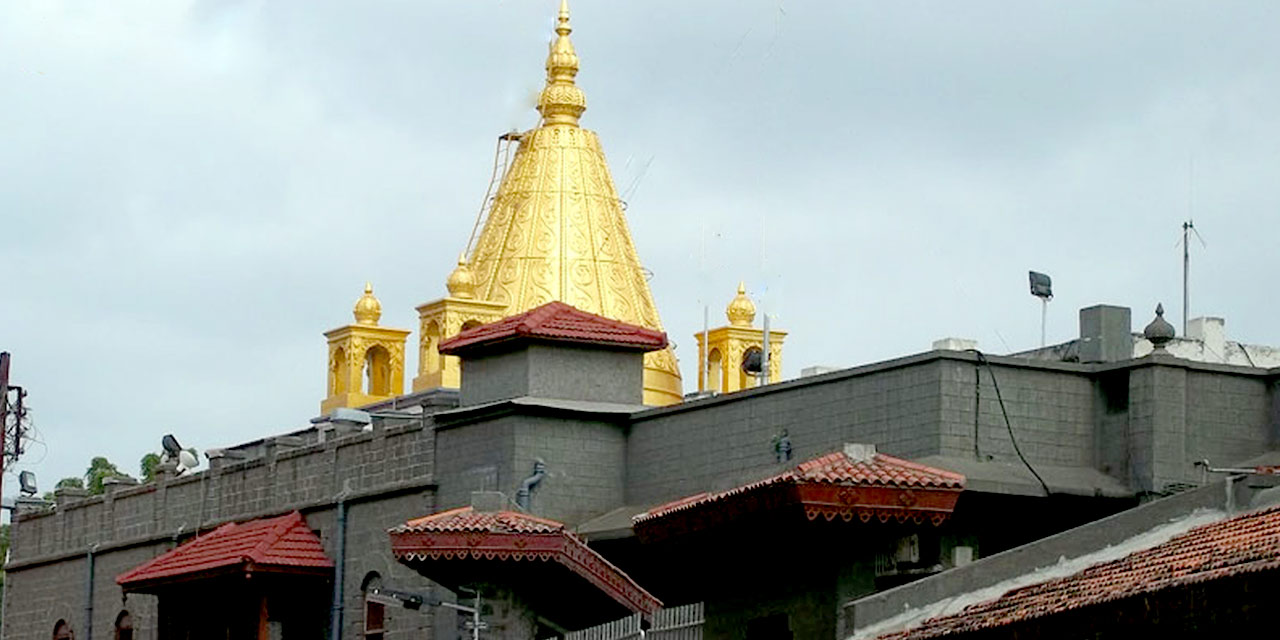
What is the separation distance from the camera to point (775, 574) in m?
32.2

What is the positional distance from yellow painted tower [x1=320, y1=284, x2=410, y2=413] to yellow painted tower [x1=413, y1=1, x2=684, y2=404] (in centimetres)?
258

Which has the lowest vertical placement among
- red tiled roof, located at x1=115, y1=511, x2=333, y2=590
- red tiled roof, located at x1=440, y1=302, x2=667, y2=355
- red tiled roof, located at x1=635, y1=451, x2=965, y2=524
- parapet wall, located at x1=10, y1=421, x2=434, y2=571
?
red tiled roof, located at x1=635, y1=451, x2=965, y2=524

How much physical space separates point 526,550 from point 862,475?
715cm

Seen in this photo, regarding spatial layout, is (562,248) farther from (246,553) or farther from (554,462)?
(554,462)

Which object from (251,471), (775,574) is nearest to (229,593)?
(251,471)

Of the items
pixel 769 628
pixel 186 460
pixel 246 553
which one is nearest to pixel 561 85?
pixel 186 460

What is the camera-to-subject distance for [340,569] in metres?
45.8

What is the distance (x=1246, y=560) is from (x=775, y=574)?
34.6ft

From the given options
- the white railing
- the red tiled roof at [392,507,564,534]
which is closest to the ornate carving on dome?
the red tiled roof at [392,507,564,534]

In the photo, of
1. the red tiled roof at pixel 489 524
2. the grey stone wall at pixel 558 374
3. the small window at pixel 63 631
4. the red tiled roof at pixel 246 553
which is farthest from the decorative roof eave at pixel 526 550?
the small window at pixel 63 631

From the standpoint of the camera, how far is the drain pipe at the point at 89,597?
2156 inches

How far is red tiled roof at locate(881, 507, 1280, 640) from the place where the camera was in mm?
22406

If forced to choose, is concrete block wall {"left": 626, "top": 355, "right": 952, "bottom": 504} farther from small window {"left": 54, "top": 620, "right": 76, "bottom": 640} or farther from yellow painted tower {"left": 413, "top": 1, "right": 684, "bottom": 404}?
small window {"left": 54, "top": 620, "right": 76, "bottom": 640}

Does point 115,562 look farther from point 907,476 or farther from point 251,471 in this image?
point 907,476
